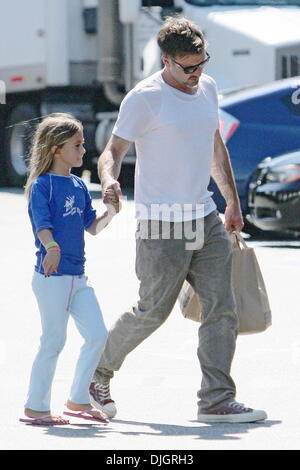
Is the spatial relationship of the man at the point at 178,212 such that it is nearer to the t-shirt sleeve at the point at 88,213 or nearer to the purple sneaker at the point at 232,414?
the purple sneaker at the point at 232,414

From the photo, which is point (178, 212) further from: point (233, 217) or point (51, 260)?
point (51, 260)

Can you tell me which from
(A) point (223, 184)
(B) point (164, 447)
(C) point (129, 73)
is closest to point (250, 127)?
(C) point (129, 73)

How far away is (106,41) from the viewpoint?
20.9 m

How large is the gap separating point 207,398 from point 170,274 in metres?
0.57

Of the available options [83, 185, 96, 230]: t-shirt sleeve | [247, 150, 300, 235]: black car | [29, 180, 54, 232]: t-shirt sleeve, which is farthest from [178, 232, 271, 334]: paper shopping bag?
[247, 150, 300, 235]: black car

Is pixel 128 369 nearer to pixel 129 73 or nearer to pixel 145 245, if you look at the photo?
pixel 145 245

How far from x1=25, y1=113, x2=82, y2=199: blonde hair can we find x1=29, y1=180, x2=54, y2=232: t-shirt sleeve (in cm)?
10

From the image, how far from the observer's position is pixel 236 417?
22.9 feet

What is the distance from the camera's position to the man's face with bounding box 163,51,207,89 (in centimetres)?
696

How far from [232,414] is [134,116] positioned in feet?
4.48

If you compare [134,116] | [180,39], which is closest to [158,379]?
[134,116]

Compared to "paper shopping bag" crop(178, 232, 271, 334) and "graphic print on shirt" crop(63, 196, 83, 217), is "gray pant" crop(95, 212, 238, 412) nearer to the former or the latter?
"paper shopping bag" crop(178, 232, 271, 334)

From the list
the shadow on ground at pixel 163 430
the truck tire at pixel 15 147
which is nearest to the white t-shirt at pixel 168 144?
the shadow on ground at pixel 163 430

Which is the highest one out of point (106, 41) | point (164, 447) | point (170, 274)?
point (106, 41)
